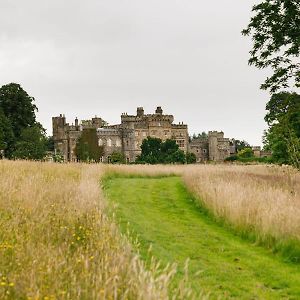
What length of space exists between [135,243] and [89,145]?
7798 centimetres

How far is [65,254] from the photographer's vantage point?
18.4 feet

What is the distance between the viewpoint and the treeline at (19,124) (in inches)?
1925

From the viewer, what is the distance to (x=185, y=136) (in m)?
98.2

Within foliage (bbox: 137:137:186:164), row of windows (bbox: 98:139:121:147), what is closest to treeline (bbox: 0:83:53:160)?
foliage (bbox: 137:137:186:164)

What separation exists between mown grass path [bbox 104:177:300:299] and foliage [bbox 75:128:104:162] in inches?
2676

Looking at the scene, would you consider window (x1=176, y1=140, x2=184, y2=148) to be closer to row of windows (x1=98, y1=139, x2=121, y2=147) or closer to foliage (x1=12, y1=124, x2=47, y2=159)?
row of windows (x1=98, y1=139, x2=121, y2=147)

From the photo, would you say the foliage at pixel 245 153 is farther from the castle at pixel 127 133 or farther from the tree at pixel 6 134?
the tree at pixel 6 134

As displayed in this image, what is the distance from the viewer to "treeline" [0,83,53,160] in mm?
48897

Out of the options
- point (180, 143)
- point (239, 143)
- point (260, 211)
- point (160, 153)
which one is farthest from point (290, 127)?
→ point (239, 143)

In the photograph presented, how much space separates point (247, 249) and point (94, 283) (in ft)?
17.7

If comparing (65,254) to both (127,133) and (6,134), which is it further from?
(127,133)

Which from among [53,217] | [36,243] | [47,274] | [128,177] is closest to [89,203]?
[53,217]

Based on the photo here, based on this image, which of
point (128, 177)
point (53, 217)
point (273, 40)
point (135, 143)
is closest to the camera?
point (53, 217)

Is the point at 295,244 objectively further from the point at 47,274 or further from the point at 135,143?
the point at 135,143
